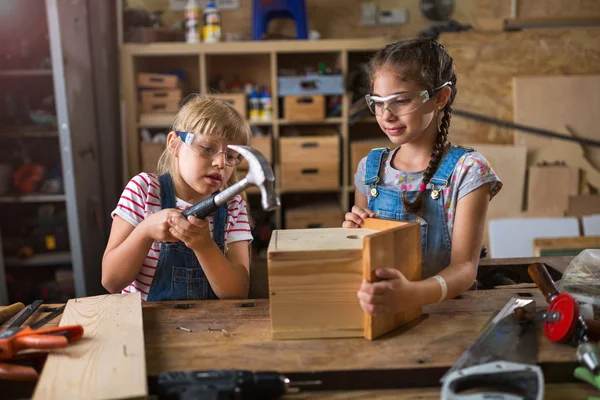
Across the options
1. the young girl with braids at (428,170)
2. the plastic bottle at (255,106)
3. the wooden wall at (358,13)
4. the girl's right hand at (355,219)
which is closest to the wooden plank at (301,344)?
the young girl with braids at (428,170)

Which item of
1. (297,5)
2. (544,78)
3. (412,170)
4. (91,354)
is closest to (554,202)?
(544,78)

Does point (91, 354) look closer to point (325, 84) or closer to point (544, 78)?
point (325, 84)

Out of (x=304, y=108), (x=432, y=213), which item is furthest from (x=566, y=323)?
(x=304, y=108)

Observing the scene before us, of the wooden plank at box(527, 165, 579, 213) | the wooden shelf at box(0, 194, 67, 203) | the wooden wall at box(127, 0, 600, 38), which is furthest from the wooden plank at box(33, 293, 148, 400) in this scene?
the wooden wall at box(127, 0, 600, 38)

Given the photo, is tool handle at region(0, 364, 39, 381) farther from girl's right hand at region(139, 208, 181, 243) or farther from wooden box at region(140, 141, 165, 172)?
wooden box at region(140, 141, 165, 172)

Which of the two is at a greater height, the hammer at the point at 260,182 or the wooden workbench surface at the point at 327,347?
the hammer at the point at 260,182

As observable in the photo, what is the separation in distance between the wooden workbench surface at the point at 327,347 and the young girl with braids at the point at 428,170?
0.55 feet

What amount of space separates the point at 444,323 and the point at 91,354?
78 centimetres

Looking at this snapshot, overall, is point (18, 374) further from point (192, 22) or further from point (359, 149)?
point (192, 22)

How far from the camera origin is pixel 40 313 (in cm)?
143

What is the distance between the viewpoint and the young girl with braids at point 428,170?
5.15ft

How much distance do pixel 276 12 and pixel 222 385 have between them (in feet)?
12.7

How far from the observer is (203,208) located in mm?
1355

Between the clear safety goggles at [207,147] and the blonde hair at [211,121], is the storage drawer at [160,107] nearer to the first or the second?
the blonde hair at [211,121]
